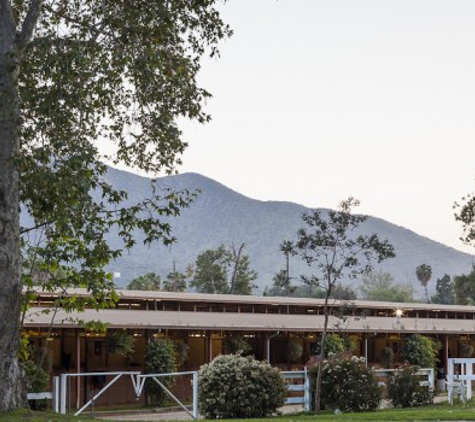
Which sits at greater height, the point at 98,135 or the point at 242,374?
the point at 98,135

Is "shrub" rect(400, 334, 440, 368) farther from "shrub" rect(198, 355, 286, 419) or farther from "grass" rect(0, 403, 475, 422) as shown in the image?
"shrub" rect(198, 355, 286, 419)

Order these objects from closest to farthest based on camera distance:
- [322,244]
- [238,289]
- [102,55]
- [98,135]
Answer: [102,55] < [98,135] < [322,244] < [238,289]

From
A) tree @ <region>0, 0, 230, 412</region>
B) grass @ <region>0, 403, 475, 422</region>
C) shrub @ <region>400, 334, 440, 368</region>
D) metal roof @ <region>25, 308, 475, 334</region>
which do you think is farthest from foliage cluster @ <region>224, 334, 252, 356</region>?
tree @ <region>0, 0, 230, 412</region>

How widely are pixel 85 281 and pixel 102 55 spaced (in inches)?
171

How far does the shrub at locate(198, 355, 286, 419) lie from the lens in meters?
25.9

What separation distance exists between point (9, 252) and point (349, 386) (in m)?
12.9

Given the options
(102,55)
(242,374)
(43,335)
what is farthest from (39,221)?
(43,335)

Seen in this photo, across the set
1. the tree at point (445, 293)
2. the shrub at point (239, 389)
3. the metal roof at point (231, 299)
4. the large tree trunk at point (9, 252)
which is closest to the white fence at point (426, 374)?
the metal roof at point (231, 299)

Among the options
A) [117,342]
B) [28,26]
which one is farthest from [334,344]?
[28,26]

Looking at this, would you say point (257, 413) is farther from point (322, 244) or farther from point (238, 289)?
point (238, 289)

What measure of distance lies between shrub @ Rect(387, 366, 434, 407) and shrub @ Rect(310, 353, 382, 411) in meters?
1.61

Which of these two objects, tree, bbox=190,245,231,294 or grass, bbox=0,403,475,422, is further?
tree, bbox=190,245,231,294

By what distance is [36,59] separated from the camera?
765 inches

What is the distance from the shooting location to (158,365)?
A: 115 ft
